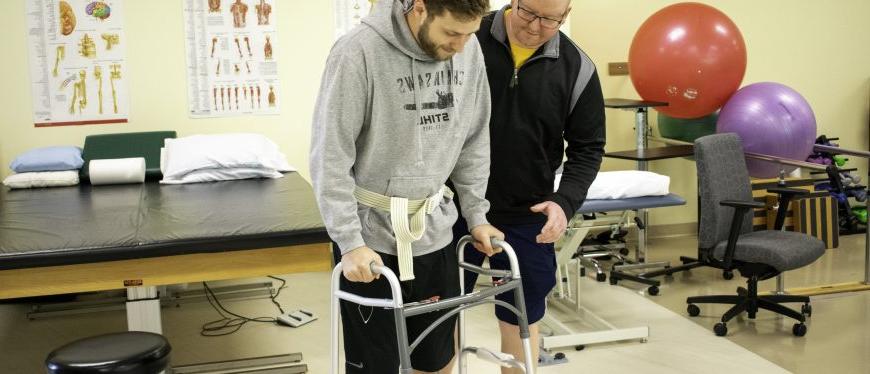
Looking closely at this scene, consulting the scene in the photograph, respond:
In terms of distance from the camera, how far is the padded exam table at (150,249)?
3.16 metres

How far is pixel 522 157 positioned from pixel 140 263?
62.0 inches

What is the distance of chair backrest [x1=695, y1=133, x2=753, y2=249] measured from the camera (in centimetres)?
427

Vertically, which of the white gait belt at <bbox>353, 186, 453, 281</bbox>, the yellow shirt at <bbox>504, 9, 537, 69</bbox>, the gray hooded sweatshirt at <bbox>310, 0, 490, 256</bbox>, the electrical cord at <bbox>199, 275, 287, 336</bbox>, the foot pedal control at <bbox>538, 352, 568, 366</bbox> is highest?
the yellow shirt at <bbox>504, 9, 537, 69</bbox>

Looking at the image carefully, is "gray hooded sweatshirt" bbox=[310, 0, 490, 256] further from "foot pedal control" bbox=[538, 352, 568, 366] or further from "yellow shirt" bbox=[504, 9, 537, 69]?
"foot pedal control" bbox=[538, 352, 568, 366]

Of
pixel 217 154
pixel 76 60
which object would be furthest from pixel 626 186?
pixel 76 60

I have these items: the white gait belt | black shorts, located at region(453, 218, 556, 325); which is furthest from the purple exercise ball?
the white gait belt

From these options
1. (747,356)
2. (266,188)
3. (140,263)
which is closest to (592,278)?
(747,356)

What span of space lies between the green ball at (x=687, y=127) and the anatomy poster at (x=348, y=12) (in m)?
2.03

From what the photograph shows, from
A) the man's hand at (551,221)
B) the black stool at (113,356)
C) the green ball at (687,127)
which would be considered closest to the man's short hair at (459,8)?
the man's hand at (551,221)

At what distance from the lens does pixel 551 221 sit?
2.27 metres

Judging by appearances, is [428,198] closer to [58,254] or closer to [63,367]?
[63,367]

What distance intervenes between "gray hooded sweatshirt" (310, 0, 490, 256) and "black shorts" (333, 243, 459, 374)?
5 cm

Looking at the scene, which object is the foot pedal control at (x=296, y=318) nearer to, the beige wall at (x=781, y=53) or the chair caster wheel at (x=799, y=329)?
the chair caster wheel at (x=799, y=329)

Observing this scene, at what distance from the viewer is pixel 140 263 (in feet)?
10.6
